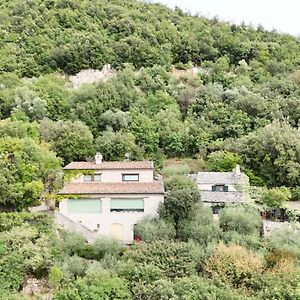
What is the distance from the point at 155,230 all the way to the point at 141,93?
24493 mm

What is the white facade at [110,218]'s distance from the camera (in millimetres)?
28828

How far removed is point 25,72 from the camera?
5484 cm

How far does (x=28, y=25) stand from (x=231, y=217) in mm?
39301

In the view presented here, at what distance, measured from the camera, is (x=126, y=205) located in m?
29.2

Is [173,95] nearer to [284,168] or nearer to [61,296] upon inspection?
[284,168]

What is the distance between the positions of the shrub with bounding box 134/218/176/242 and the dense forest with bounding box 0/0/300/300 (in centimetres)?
8

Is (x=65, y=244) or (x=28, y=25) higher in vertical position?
(x=28, y=25)

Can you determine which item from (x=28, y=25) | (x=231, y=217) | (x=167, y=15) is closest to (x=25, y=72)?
(x=28, y=25)

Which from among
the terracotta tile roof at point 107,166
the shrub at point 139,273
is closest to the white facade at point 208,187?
the terracotta tile roof at point 107,166

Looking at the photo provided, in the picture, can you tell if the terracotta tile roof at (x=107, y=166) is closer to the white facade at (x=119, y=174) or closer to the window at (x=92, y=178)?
the white facade at (x=119, y=174)

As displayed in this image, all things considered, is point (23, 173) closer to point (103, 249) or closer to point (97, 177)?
point (97, 177)

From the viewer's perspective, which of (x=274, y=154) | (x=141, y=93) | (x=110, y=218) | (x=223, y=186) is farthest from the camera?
(x=141, y=93)

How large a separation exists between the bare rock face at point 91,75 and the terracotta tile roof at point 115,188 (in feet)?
89.4

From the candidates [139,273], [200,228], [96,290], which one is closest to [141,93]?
[200,228]
